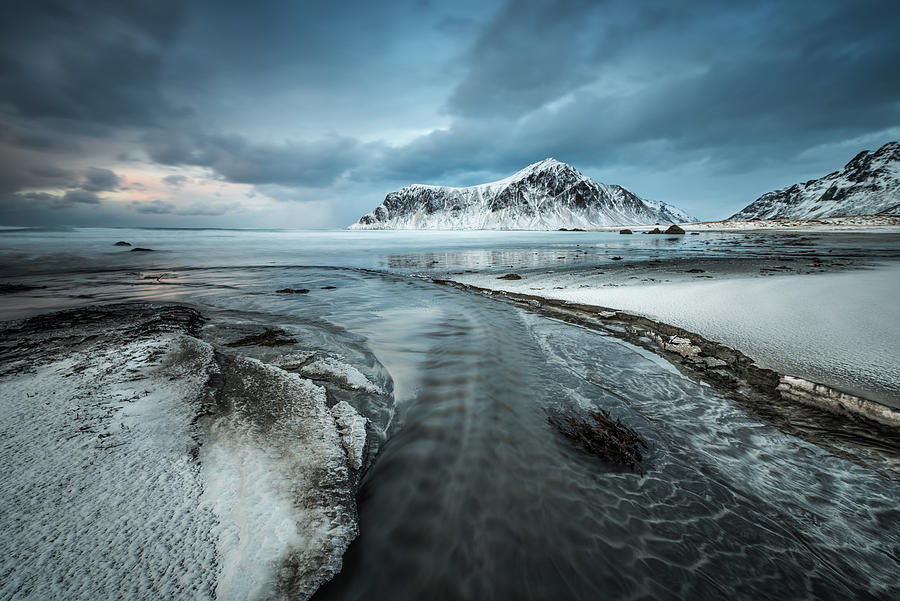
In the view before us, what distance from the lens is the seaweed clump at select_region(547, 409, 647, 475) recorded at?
2967 mm

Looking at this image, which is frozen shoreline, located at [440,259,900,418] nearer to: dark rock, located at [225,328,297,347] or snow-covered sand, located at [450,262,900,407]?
snow-covered sand, located at [450,262,900,407]

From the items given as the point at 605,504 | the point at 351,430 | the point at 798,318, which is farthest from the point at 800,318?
the point at 351,430

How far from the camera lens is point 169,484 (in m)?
2.20

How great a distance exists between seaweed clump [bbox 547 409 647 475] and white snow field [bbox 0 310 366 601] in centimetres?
208

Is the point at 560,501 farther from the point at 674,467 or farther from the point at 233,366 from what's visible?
the point at 233,366

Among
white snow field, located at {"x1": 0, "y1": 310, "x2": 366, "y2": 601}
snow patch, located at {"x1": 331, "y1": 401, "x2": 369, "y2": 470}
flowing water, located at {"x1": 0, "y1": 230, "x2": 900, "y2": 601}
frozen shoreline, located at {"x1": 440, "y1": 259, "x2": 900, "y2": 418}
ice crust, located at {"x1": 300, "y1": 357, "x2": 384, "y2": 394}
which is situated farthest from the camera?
ice crust, located at {"x1": 300, "y1": 357, "x2": 384, "y2": 394}

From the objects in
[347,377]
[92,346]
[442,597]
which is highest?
[92,346]

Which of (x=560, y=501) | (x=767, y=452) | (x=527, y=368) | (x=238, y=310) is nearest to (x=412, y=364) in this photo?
(x=527, y=368)

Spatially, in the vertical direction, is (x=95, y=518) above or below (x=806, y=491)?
above

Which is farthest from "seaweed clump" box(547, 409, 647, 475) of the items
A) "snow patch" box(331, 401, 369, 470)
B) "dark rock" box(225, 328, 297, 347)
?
"dark rock" box(225, 328, 297, 347)

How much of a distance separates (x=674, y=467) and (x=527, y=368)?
7.32 feet

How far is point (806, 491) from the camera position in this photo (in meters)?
2.53

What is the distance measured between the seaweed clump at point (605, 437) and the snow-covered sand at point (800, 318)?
254 cm

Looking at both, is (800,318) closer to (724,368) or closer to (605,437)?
(724,368)
